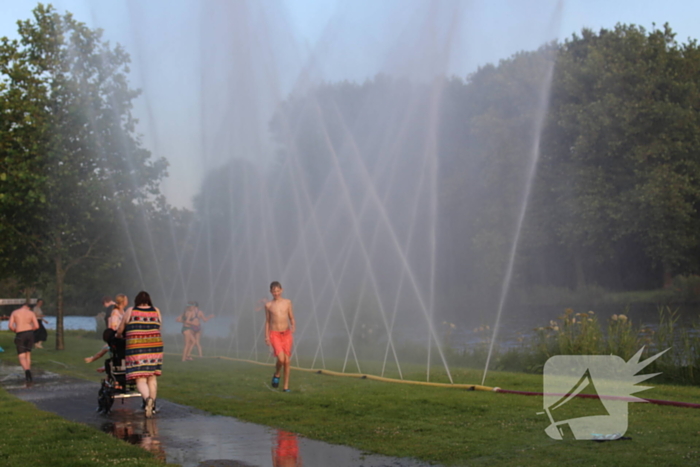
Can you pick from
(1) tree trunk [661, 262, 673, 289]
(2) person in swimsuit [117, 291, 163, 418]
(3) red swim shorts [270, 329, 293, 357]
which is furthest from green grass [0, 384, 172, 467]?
(1) tree trunk [661, 262, 673, 289]

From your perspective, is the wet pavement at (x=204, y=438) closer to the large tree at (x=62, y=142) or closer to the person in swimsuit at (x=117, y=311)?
the person in swimsuit at (x=117, y=311)

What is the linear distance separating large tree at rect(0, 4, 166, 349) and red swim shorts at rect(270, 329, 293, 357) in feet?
58.4

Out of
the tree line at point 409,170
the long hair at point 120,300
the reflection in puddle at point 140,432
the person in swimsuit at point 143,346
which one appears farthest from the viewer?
the tree line at point 409,170

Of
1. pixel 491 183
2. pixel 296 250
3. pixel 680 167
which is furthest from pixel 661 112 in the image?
pixel 296 250

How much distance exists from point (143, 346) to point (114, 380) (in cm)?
95

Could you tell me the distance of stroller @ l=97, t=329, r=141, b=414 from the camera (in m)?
12.0

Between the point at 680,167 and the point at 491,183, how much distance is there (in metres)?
10.5

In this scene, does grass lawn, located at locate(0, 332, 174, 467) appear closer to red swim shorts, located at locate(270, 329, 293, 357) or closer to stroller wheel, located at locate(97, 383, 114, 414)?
stroller wheel, located at locate(97, 383, 114, 414)

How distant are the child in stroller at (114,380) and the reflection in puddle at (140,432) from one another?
92cm

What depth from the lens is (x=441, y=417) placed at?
1062 centimetres

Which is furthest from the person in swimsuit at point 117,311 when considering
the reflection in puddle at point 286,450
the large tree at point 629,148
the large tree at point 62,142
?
the large tree at point 629,148

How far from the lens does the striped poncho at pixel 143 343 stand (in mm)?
11602

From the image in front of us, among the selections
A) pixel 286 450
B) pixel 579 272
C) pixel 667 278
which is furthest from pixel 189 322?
pixel 667 278

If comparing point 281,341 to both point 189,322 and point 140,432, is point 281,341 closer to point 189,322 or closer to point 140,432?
point 140,432
